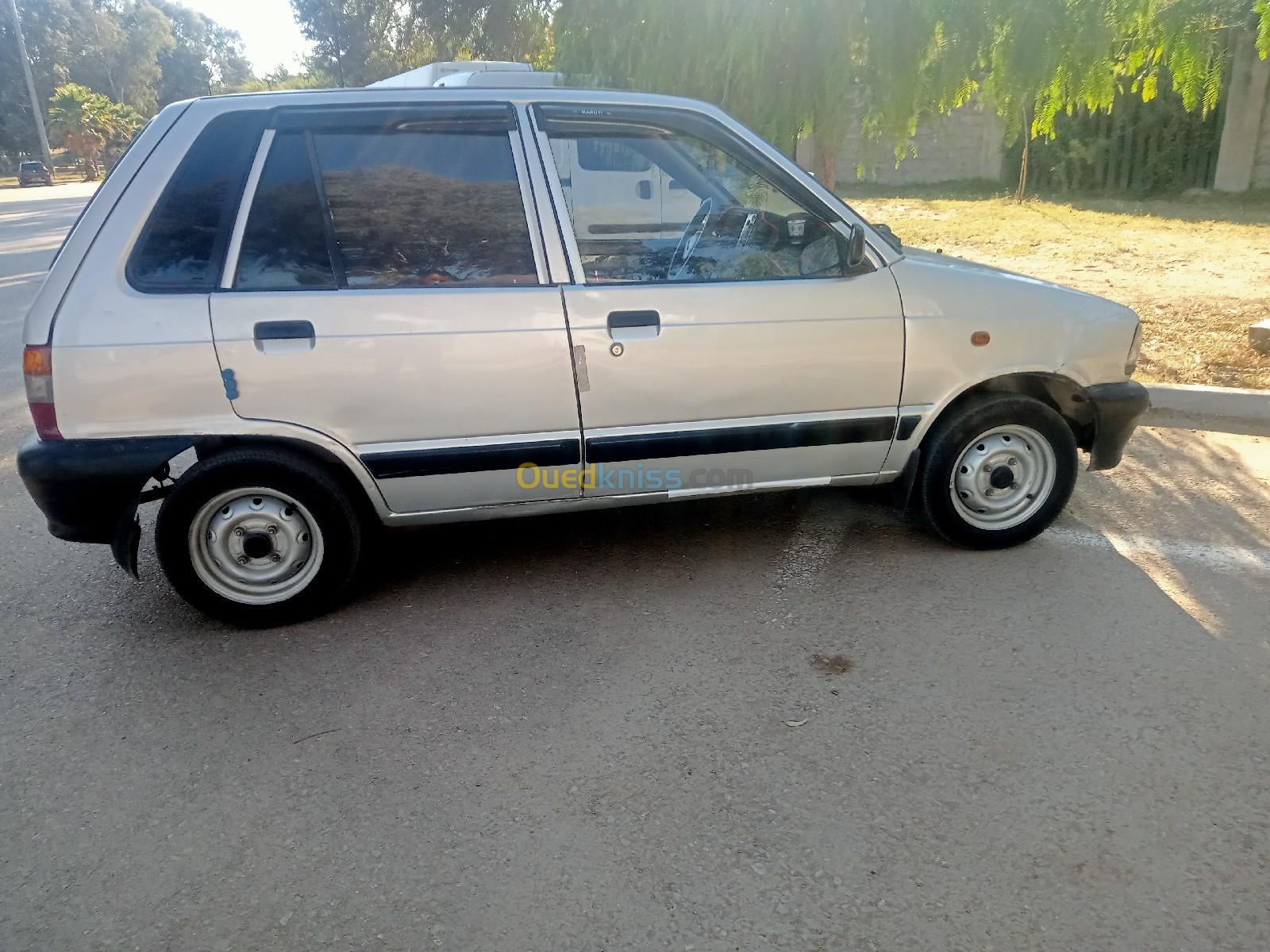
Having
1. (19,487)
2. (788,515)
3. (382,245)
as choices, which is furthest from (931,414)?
(19,487)

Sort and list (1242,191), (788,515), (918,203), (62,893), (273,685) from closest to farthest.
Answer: (62,893)
(273,685)
(788,515)
(1242,191)
(918,203)

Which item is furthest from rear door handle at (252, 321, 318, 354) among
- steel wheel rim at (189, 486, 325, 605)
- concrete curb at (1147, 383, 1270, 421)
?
concrete curb at (1147, 383, 1270, 421)

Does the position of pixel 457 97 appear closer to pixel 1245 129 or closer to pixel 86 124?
pixel 1245 129

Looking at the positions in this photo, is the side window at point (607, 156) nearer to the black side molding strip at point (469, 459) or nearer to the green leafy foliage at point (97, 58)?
the black side molding strip at point (469, 459)

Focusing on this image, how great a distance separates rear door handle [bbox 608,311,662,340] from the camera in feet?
11.4

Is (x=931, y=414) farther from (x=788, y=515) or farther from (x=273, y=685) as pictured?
(x=273, y=685)

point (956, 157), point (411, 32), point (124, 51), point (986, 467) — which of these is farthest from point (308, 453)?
point (124, 51)

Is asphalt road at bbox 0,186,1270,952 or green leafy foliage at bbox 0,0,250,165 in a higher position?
green leafy foliage at bbox 0,0,250,165

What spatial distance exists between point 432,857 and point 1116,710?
2.13 meters

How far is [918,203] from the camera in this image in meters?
17.8

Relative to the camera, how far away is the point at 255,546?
11.6 feet

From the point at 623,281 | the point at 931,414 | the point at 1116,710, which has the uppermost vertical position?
the point at 623,281

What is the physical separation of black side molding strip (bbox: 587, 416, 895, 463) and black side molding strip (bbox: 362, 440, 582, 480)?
0.11 meters

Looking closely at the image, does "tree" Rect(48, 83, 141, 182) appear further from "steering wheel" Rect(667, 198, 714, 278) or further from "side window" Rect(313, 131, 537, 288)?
"steering wheel" Rect(667, 198, 714, 278)
